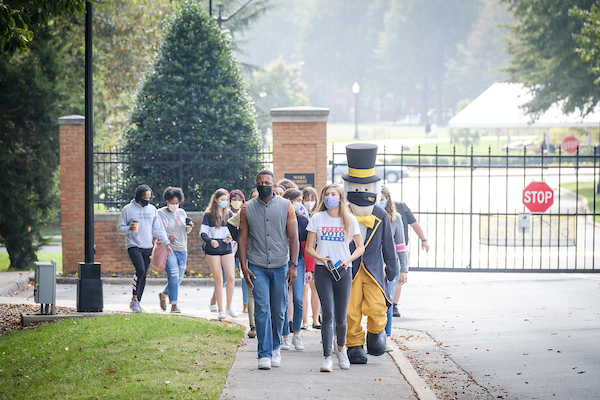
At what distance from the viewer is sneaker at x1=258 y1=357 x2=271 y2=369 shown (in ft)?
22.3

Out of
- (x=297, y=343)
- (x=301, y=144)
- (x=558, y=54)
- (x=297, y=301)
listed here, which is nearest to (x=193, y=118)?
(x=301, y=144)

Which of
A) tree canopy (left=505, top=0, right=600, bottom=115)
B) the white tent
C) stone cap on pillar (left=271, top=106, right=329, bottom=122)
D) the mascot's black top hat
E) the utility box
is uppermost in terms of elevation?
tree canopy (left=505, top=0, right=600, bottom=115)

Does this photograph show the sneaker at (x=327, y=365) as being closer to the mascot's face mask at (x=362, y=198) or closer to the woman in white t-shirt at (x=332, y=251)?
the woman in white t-shirt at (x=332, y=251)

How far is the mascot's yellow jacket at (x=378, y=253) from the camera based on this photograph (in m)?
7.01

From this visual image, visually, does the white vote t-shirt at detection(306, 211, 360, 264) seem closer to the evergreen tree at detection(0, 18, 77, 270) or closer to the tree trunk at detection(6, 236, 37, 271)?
the evergreen tree at detection(0, 18, 77, 270)

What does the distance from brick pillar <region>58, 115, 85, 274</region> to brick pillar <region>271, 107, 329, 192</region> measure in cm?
378

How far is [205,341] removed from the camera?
776 centimetres

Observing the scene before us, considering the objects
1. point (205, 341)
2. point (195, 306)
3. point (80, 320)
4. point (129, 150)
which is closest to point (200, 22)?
point (129, 150)

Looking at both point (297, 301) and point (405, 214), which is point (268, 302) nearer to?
point (297, 301)

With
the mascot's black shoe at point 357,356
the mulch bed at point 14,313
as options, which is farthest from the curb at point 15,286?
the mascot's black shoe at point 357,356

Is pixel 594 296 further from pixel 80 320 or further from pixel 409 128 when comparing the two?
pixel 409 128

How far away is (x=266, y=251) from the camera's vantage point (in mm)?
6840

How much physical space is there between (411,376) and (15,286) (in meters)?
8.57

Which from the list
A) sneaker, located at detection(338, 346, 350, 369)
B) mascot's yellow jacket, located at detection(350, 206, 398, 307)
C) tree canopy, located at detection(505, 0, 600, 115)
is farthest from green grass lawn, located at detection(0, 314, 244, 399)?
tree canopy, located at detection(505, 0, 600, 115)
